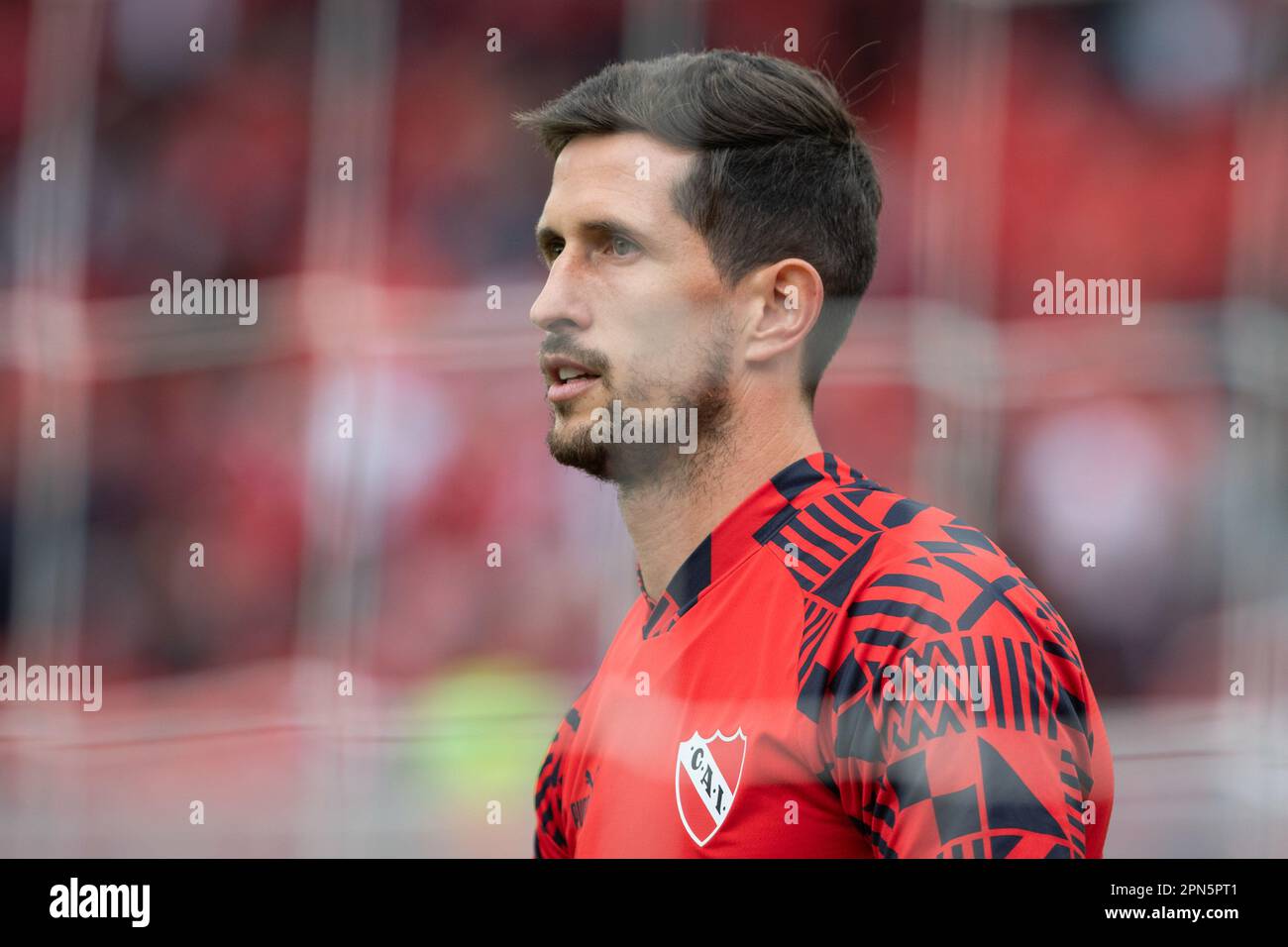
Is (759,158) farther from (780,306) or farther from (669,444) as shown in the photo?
(669,444)

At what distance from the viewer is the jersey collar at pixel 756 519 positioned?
989mm

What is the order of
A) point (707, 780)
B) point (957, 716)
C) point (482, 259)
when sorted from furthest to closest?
1. point (482, 259)
2. point (707, 780)
3. point (957, 716)

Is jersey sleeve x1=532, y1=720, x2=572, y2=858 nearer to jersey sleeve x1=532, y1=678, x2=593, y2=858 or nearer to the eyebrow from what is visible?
jersey sleeve x1=532, y1=678, x2=593, y2=858

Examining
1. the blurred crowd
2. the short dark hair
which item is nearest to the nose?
the short dark hair

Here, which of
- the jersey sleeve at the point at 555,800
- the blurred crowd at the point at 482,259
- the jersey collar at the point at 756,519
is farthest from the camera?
the blurred crowd at the point at 482,259

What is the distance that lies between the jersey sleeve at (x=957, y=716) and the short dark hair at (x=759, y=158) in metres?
0.27

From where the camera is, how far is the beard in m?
1.04

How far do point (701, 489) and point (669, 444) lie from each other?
5 centimetres

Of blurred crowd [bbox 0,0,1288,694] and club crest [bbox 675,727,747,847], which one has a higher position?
blurred crowd [bbox 0,0,1288,694]

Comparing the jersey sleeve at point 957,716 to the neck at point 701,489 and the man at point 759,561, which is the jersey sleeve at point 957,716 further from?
the neck at point 701,489

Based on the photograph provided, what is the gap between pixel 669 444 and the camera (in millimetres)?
1051

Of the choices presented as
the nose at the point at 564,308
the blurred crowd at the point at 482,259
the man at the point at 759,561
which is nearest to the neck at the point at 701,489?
the man at the point at 759,561

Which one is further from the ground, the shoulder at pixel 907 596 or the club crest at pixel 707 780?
the shoulder at pixel 907 596

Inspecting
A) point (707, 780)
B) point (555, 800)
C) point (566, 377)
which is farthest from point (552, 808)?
point (566, 377)
